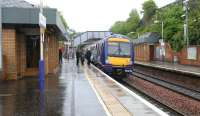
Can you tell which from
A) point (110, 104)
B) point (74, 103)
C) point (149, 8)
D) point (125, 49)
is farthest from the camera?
point (149, 8)

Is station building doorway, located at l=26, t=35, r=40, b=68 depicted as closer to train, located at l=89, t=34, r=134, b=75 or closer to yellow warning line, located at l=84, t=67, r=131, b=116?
train, located at l=89, t=34, r=134, b=75

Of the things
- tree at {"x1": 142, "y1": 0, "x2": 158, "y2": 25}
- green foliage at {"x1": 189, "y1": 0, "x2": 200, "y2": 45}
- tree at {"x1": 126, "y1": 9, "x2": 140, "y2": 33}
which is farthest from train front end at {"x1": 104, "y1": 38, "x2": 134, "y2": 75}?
tree at {"x1": 126, "y1": 9, "x2": 140, "y2": 33}

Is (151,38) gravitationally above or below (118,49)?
above

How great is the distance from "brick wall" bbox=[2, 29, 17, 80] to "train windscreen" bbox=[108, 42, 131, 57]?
35.8 feet

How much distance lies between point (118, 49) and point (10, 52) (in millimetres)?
11513

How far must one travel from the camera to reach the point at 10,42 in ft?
80.3

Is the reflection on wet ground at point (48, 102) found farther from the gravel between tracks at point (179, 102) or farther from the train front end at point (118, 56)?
the train front end at point (118, 56)

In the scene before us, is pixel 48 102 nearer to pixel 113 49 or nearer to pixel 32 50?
pixel 32 50

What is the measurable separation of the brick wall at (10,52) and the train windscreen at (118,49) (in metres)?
10.9

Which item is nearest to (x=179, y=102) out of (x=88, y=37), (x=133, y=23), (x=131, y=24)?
(x=88, y=37)

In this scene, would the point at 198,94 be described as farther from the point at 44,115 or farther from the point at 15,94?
the point at 44,115

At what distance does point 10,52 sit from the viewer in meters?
24.5

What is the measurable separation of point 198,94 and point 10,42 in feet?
31.7

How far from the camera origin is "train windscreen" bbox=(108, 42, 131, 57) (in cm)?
3438
